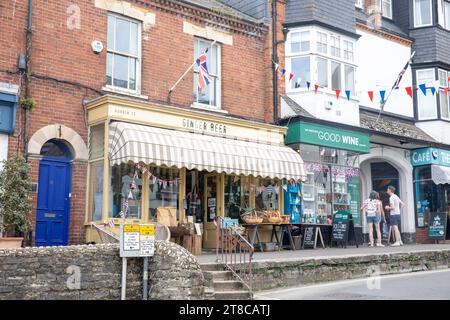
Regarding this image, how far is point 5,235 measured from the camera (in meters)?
11.9

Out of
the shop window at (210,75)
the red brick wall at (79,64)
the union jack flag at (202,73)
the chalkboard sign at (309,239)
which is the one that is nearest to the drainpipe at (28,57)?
the red brick wall at (79,64)

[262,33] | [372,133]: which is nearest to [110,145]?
[262,33]

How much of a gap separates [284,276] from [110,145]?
4.92 meters

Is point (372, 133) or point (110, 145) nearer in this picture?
point (110, 145)

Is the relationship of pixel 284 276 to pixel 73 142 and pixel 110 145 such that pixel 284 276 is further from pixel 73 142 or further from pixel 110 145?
pixel 73 142

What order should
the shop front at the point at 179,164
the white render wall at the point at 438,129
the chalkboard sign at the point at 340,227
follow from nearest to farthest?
the shop front at the point at 179,164
the chalkboard sign at the point at 340,227
the white render wall at the point at 438,129

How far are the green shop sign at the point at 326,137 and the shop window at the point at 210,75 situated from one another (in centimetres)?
238

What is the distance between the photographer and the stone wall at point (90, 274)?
8.61 meters

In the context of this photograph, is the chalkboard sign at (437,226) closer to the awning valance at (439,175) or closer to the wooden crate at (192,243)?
the awning valance at (439,175)

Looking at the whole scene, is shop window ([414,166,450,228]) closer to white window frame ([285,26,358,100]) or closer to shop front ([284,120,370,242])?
shop front ([284,120,370,242])

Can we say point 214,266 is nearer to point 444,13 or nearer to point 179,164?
point 179,164

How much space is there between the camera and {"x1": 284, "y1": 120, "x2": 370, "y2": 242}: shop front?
55.3 ft

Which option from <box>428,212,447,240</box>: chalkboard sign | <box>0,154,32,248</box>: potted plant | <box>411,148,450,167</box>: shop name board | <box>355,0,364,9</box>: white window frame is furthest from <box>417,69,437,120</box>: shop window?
<box>0,154,32,248</box>: potted plant

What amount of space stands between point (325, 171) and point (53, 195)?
8272mm
